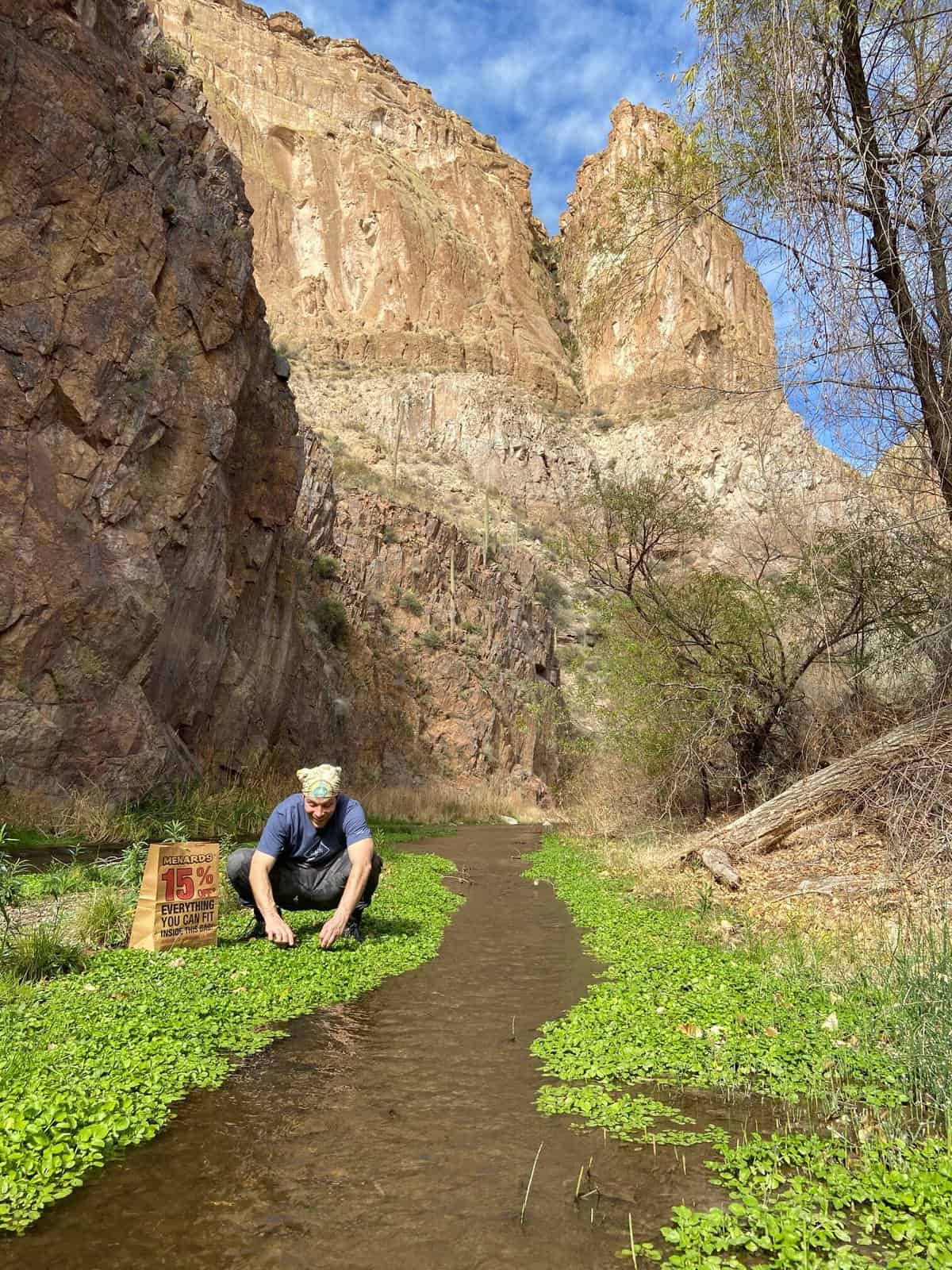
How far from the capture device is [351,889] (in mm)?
6191

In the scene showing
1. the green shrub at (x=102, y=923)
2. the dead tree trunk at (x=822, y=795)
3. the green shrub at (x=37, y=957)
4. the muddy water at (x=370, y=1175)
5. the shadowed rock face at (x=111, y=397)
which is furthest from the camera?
the shadowed rock face at (x=111, y=397)

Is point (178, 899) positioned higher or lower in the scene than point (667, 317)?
lower

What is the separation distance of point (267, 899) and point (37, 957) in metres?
1.51

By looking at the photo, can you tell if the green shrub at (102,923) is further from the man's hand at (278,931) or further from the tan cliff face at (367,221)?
the tan cliff face at (367,221)

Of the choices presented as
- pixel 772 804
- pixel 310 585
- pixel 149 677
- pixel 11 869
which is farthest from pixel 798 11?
pixel 310 585

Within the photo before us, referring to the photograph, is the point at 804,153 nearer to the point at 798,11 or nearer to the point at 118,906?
the point at 798,11

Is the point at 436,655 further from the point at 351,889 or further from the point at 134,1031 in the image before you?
the point at 134,1031

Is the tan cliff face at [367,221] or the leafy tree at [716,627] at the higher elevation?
the tan cliff face at [367,221]

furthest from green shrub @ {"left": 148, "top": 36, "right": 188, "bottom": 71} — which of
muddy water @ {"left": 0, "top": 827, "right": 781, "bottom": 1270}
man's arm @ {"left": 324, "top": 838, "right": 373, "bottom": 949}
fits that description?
muddy water @ {"left": 0, "top": 827, "right": 781, "bottom": 1270}

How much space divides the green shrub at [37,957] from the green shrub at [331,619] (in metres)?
26.1

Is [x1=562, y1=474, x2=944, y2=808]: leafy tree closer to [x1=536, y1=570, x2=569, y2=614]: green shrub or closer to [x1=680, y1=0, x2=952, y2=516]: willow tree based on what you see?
[x1=680, y1=0, x2=952, y2=516]: willow tree

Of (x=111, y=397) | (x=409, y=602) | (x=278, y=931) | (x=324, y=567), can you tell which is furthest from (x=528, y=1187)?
(x=409, y=602)

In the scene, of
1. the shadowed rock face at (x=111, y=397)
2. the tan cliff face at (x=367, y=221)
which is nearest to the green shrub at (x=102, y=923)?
the shadowed rock face at (x=111, y=397)

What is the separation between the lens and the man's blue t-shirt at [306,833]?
6363 mm
